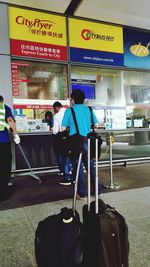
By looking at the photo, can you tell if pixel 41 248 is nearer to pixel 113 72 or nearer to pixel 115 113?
pixel 115 113

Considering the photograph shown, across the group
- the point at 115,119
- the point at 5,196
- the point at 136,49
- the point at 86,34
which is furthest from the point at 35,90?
the point at 136,49

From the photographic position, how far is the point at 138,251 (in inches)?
73.3

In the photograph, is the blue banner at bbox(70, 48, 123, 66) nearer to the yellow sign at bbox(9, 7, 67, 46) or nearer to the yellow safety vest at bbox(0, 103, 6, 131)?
the yellow sign at bbox(9, 7, 67, 46)

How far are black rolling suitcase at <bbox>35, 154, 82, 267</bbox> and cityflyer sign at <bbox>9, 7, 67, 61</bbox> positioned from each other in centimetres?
425

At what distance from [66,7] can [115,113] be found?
108 inches

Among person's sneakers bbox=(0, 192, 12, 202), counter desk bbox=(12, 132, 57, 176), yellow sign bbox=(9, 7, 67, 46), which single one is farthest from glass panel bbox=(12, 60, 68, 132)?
person's sneakers bbox=(0, 192, 12, 202)

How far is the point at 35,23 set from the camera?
4.96 m

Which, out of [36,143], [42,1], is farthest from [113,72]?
[36,143]

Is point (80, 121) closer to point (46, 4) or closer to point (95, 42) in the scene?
point (46, 4)

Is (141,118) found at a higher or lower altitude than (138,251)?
higher

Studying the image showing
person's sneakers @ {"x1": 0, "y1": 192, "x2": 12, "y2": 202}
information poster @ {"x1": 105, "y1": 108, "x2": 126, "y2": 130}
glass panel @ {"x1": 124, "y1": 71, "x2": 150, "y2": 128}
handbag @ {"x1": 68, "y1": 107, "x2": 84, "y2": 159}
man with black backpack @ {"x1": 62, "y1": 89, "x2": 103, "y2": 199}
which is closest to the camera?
handbag @ {"x1": 68, "y1": 107, "x2": 84, "y2": 159}

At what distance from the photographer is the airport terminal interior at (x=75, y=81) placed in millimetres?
4191

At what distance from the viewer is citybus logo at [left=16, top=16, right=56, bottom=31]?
482cm

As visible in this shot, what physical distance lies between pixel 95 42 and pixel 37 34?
4.86 ft
